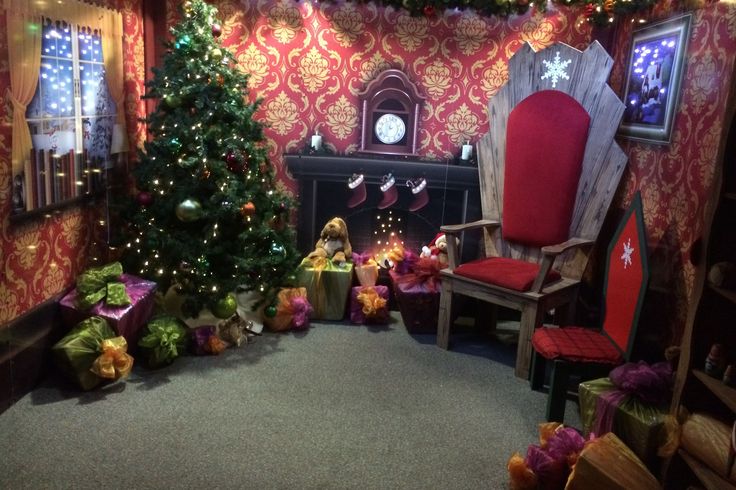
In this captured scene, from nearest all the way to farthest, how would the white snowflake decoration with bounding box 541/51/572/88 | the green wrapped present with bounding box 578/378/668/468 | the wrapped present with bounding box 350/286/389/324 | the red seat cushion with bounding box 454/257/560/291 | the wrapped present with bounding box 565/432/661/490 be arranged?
1. the wrapped present with bounding box 565/432/661/490
2. the green wrapped present with bounding box 578/378/668/468
3. the red seat cushion with bounding box 454/257/560/291
4. the white snowflake decoration with bounding box 541/51/572/88
5. the wrapped present with bounding box 350/286/389/324

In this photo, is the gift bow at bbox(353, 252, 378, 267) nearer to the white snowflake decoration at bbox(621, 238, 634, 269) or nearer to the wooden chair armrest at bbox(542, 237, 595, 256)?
the wooden chair armrest at bbox(542, 237, 595, 256)

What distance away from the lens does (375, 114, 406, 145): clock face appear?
4301 mm

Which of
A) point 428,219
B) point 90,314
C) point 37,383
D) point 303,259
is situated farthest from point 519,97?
point 37,383

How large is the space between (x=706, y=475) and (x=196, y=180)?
2.84 m

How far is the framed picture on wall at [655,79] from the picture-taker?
3182 mm

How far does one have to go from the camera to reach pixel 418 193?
435 centimetres

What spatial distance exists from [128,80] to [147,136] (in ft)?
1.34

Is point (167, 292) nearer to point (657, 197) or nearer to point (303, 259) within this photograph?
point (303, 259)

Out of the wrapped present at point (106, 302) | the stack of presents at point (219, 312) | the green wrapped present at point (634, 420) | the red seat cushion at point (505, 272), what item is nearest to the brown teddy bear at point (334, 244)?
the stack of presents at point (219, 312)

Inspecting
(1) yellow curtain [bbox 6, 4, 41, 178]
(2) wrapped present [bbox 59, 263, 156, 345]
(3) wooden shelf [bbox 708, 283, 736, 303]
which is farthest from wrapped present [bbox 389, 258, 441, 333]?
(1) yellow curtain [bbox 6, 4, 41, 178]

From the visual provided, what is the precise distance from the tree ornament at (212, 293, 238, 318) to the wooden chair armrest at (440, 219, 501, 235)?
4.33 ft

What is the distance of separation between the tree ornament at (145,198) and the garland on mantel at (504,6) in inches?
72.3

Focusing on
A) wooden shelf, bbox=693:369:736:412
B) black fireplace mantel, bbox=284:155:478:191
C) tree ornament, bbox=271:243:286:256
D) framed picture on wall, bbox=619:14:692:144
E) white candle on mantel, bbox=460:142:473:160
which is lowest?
wooden shelf, bbox=693:369:736:412

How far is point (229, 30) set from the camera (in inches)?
163
